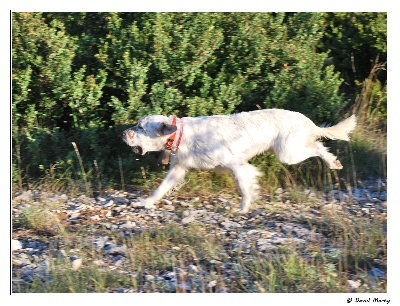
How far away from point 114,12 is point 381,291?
15.3ft

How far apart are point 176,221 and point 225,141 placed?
101 cm

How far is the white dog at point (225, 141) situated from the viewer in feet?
22.5

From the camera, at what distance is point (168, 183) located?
22.9 feet

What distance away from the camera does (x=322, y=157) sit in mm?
7340

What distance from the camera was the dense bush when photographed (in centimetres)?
772

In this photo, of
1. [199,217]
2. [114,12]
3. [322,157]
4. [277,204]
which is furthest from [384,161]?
[114,12]

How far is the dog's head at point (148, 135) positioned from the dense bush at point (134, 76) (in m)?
0.69

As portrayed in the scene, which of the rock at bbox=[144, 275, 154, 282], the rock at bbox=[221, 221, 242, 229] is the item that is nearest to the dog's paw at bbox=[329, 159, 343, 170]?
the rock at bbox=[221, 221, 242, 229]

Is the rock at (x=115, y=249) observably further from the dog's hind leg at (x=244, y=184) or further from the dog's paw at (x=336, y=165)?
the dog's paw at (x=336, y=165)

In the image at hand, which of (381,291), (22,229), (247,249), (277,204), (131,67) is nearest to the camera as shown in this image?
(381,291)

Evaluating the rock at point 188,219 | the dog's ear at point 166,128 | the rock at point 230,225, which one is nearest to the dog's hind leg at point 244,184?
the rock at point 230,225

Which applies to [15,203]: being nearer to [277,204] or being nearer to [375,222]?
[277,204]

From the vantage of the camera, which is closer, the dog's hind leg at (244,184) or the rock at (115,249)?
the rock at (115,249)

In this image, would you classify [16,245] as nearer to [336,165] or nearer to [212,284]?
[212,284]
